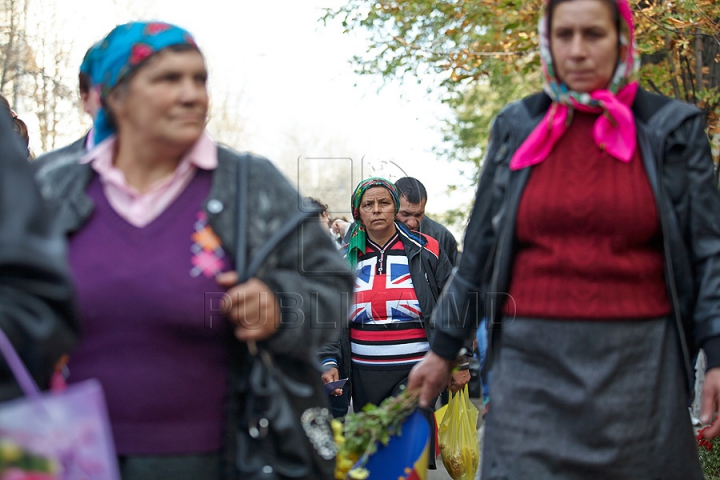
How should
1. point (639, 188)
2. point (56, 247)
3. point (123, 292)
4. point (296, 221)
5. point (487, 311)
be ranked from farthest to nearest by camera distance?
point (487, 311) < point (639, 188) < point (296, 221) < point (123, 292) < point (56, 247)

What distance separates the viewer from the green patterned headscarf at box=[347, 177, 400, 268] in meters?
6.62

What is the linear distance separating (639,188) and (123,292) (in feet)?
5.15

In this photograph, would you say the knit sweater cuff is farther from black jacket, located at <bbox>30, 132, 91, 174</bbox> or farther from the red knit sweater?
black jacket, located at <bbox>30, 132, 91, 174</bbox>

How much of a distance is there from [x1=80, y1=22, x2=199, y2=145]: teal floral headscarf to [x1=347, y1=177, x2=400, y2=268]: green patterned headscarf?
383 cm

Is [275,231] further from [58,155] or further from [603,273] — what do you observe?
[58,155]

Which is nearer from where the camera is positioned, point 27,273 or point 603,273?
point 27,273

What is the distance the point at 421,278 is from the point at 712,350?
3469mm

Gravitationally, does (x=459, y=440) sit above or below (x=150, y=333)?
below

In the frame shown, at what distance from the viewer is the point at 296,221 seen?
279cm

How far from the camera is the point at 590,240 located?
302cm

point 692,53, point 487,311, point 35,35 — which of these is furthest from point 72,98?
point 487,311

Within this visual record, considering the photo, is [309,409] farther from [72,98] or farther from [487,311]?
[72,98]

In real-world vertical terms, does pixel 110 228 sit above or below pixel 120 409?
above

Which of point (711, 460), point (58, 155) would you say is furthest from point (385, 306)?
point (58, 155)
